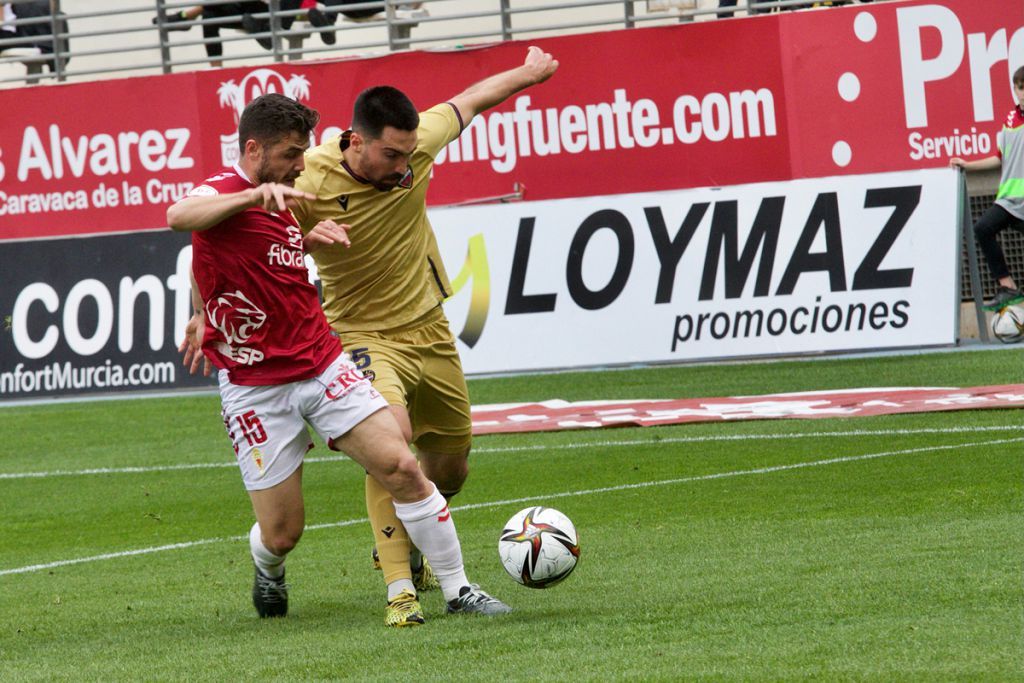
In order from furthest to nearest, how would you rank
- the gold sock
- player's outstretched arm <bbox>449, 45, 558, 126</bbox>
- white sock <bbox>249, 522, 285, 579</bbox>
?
player's outstretched arm <bbox>449, 45, 558, 126</bbox>
white sock <bbox>249, 522, 285, 579</bbox>
the gold sock

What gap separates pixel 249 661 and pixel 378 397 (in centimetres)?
126

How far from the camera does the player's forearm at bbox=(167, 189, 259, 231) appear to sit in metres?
6.01

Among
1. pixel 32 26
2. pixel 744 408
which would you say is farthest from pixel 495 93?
pixel 32 26

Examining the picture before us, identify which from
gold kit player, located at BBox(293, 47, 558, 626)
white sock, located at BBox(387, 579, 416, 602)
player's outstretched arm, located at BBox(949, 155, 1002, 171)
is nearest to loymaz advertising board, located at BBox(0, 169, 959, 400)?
player's outstretched arm, located at BBox(949, 155, 1002, 171)

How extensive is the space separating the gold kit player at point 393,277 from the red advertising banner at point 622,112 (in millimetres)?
12343

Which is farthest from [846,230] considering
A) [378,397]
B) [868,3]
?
[378,397]

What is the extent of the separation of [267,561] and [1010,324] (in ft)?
37.9

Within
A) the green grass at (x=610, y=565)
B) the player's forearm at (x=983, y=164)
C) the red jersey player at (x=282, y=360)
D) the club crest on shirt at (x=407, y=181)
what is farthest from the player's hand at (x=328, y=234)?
the player's forearm at (x=983, y=164)

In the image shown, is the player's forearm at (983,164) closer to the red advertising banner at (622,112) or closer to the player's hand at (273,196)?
the red advertising banner at (622,112)

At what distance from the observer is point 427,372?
23.8 ft

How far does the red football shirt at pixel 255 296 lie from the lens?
6375 millimetres

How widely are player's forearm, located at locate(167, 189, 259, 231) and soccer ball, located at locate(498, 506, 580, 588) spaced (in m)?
1.77

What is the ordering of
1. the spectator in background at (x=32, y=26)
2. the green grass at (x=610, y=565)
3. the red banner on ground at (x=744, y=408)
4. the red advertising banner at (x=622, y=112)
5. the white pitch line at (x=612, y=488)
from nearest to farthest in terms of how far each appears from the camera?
the green grass at (x=610, y=565), the white pitch line at (x=612, y=488), the red banner on ground at (x=744, y=408), the red advertising banner at (x=622, y=112), the spectator in background at (x=32, y=26)

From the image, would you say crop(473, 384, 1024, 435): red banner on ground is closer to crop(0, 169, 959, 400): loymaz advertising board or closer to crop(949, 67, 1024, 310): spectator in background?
crop(0, 169, 959, 400): loymaz advertising board
